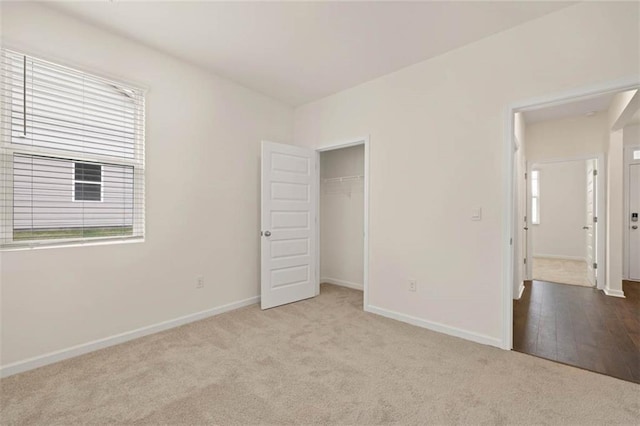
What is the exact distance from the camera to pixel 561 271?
19.5ft

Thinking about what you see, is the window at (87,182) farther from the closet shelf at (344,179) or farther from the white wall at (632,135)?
the white wall at (632,135)

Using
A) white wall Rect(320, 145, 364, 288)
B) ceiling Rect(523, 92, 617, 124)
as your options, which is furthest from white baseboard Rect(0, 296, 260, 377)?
ceiling Rect(523, 92, 617, 124)

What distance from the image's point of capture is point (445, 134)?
3027 mm

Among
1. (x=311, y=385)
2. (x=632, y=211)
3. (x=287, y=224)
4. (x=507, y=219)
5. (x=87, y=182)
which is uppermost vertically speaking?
(x=87, y=182)

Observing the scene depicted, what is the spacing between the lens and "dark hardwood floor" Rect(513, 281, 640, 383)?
7.96 ft

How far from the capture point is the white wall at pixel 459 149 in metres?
2.33

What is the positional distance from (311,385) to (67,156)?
8.68ft

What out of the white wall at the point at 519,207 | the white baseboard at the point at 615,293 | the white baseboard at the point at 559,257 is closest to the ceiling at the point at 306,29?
the white wall at the point at 519,207

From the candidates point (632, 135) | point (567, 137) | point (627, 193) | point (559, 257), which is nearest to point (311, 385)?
point (567, 137)

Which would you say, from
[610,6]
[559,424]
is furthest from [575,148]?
[559,424]

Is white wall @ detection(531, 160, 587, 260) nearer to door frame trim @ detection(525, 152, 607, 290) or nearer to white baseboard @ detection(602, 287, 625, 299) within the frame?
door frame trim @ detection(525, 152, 607, 290)

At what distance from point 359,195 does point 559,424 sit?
3451 mm

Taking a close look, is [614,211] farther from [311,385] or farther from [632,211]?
[311,385]

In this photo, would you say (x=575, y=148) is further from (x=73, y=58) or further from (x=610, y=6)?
(x=73, y=58)
